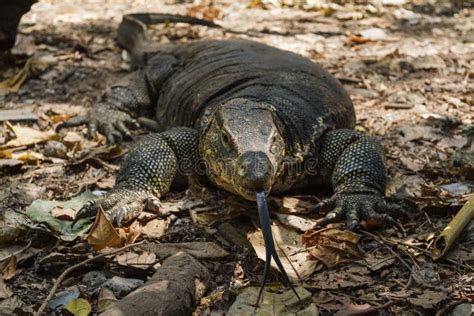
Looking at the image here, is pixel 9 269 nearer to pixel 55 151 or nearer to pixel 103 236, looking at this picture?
pixel 103 236

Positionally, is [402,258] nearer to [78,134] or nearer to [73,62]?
[78,134]

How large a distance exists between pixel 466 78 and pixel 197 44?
3.01 metres

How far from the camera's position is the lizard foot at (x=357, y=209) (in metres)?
4.27

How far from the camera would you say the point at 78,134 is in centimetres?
638

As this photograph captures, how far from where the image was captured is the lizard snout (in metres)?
3.73

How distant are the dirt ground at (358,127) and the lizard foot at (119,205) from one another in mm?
227

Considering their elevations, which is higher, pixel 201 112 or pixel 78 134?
pixel 201 112

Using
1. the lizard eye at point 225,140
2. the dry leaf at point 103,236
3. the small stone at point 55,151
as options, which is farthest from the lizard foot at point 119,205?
the small stone at point 55,151

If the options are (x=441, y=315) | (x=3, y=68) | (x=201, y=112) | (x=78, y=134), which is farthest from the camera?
(x=3, y=68)

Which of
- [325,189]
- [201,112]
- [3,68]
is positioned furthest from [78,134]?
[325,189]

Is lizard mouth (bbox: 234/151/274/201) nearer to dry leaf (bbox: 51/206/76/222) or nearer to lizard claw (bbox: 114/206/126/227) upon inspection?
A: lizard claw (bbox: 114/206/126/227)

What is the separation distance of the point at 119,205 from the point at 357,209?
5.22 feet

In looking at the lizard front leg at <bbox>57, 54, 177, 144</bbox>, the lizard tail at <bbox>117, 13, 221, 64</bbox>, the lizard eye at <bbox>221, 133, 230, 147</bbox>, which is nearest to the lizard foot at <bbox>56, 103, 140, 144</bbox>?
the lizard front leg at <bbox>57, 54, 177, 144</bbox>

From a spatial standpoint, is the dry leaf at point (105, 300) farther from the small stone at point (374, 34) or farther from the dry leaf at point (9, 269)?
the small stone at point (374, 34)
